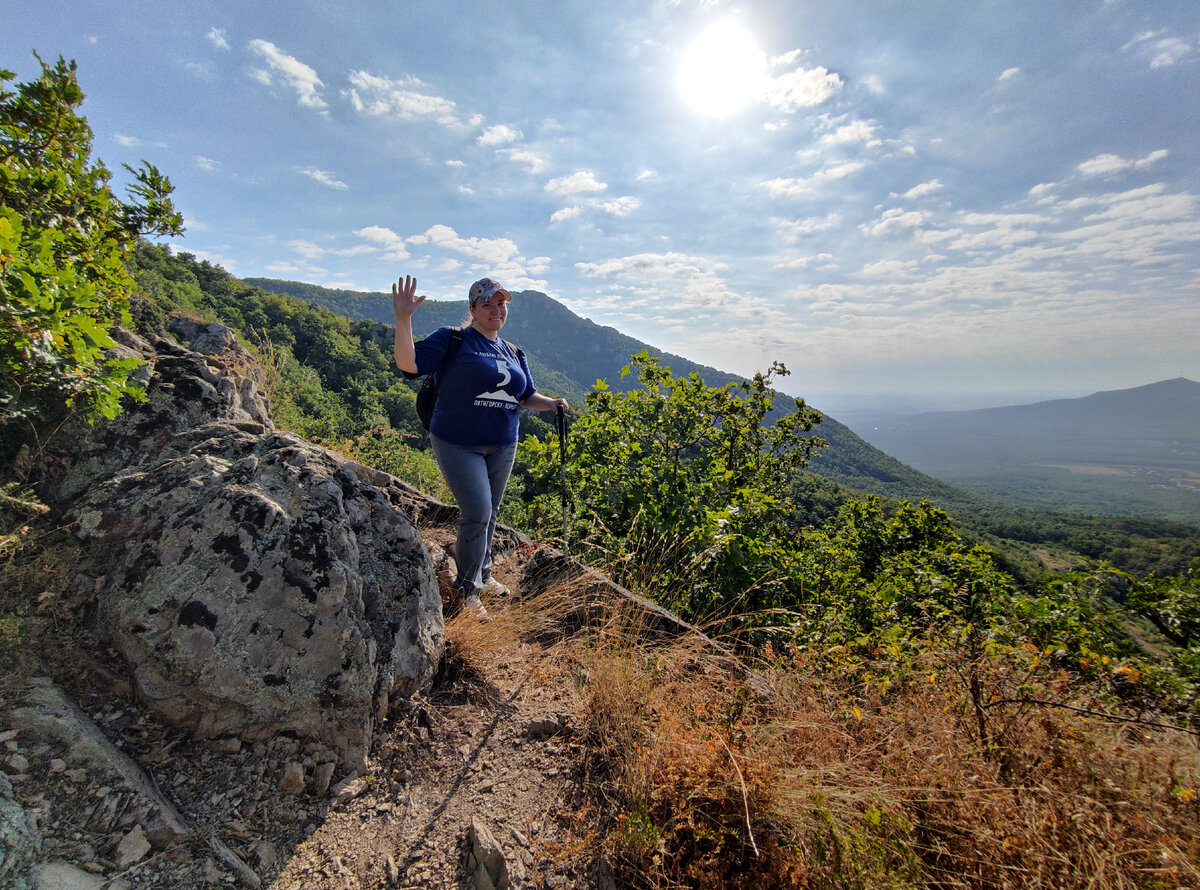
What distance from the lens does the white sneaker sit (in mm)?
3449

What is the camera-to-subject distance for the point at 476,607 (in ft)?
11.6

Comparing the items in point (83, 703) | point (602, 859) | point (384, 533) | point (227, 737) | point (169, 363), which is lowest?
point (602, 859)

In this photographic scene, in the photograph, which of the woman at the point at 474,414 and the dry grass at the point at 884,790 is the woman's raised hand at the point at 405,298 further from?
the dry grass at the point at 884,790

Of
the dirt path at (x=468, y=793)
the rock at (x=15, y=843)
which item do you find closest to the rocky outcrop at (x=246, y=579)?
the dirt path at (x=468, y=793)

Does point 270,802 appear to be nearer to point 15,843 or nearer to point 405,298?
point 15,843

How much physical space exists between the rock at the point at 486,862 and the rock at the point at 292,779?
0.78m

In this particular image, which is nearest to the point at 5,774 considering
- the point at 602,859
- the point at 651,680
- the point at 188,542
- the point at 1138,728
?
the point at 188,542

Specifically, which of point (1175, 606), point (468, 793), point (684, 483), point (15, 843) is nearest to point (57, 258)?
point (15, 843)

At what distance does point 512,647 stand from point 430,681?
2.20 ft

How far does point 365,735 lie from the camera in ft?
7.51

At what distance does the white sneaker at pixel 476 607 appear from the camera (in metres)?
3.45

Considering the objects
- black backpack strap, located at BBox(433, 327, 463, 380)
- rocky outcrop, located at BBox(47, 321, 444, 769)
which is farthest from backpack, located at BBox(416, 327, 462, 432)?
rocky outcrop, located at BBox(47, 321, 444, 769)

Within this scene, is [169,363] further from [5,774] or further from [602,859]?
[602,859]

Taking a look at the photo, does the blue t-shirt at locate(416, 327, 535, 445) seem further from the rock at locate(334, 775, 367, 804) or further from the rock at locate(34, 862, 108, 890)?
the rock at locate(34, 862, 108, 890)
